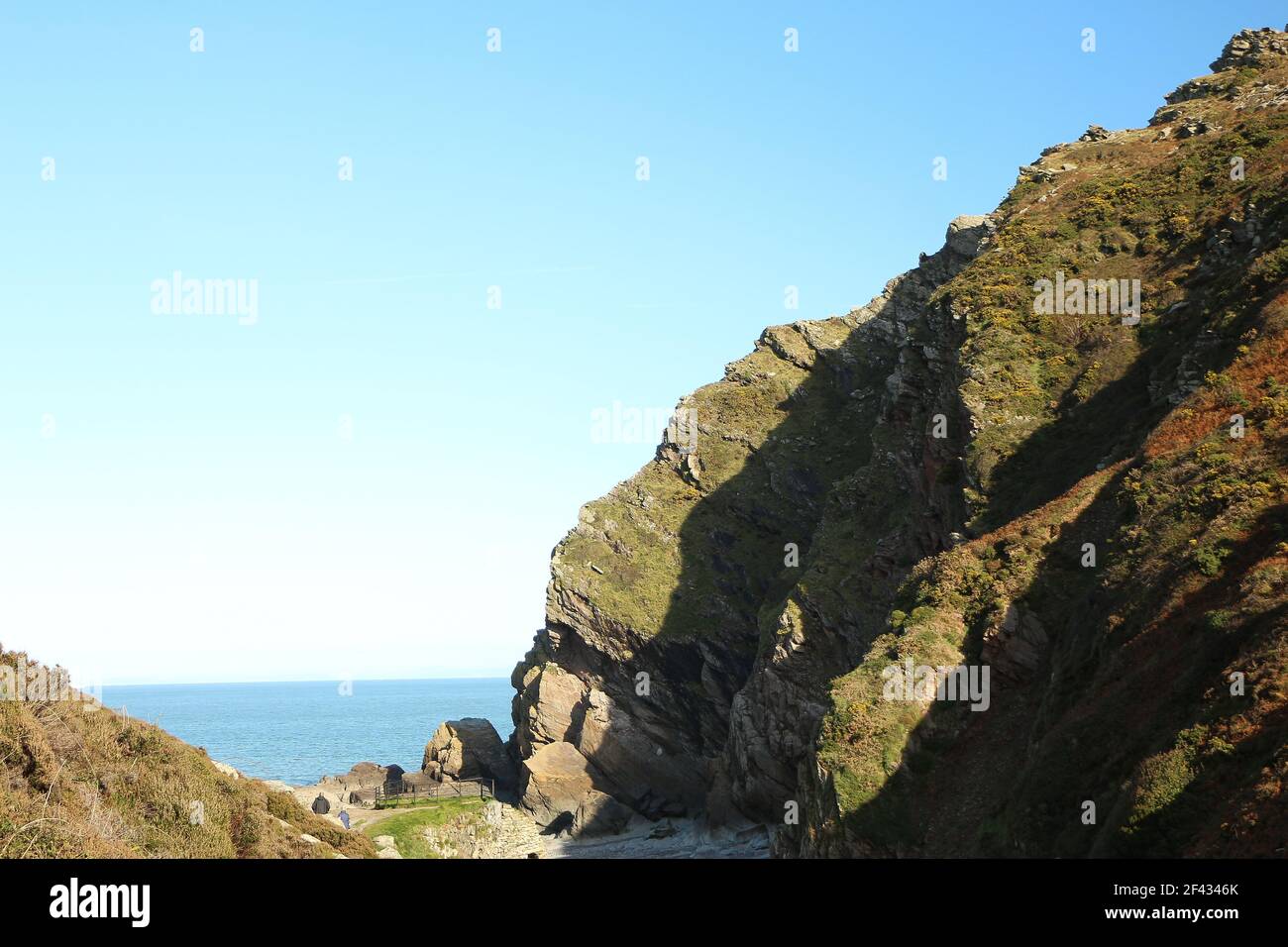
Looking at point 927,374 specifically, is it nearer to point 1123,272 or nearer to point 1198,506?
point 1123,272

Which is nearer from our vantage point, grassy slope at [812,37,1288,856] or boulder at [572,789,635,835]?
grassy slope at [812,37,1288,856]

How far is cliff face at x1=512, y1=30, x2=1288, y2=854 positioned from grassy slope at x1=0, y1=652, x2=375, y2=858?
20534 mm

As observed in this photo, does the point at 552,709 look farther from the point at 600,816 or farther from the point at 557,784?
the point at 600,816

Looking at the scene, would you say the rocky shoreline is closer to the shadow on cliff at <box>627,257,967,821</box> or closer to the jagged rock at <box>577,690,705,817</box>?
the jagged rock at <box>577,690,705,817</box>

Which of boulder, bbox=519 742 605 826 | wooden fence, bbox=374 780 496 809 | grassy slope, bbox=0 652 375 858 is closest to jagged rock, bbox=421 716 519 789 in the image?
wooden fence, bbox=374 780 496 809

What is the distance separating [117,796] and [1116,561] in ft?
104

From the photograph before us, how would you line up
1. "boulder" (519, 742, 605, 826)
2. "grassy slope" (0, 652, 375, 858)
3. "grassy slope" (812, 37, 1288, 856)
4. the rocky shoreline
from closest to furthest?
1. "grassy slope" (0, 652, 375, 858)
2. "grassy slope" (812, 37, 1288, 856)
3. the rocky shoreline
4. "boulder" (519, 742, 605, 826)

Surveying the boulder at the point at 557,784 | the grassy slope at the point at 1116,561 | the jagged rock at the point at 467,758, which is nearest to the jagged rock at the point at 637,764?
the boulder at the point at 557,784

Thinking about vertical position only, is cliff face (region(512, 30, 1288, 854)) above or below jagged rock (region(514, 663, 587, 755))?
above

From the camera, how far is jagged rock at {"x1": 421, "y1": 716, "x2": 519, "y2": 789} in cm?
9625

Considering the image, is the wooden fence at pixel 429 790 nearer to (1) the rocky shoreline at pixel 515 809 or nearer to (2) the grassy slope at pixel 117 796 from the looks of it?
Result: (1) the rocky shoreline at pixel 515 809
